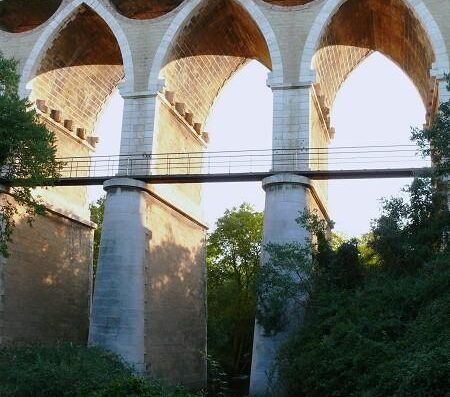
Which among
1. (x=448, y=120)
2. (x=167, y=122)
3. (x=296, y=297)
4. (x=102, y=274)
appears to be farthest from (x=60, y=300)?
(x=448, y=120)

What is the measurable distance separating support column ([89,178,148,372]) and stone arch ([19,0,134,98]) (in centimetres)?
580

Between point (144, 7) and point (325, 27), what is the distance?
25.6ft

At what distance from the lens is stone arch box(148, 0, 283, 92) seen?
22.4m

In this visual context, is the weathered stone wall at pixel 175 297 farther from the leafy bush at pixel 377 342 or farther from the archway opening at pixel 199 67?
the leafy bush at pixel 377 342

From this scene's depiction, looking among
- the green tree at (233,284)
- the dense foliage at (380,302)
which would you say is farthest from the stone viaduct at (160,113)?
the green tree at (233,284)

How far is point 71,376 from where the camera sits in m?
15.1

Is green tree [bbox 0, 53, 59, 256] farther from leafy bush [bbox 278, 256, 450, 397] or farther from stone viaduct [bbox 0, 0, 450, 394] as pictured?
leafy bush [bbox 278, 256, 450, 397]

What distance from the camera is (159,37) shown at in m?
23.6

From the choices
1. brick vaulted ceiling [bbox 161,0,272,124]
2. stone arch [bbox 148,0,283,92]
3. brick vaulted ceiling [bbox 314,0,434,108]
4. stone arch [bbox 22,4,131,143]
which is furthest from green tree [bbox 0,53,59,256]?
brick vaulted ceiling [bbox 314,0,434,108]

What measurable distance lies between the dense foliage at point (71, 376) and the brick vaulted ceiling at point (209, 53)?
34.5ft

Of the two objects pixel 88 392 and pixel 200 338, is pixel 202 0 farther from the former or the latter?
pixel 88 392

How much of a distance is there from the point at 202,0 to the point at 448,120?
1009cm

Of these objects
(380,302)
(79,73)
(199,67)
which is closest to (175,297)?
(199,67)

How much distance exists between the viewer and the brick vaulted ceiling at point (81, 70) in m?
25.1
